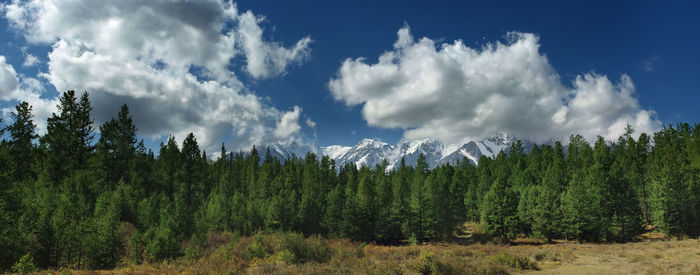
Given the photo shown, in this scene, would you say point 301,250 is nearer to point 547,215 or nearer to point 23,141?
point 23,141

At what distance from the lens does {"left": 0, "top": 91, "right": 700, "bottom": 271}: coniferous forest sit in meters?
17.6

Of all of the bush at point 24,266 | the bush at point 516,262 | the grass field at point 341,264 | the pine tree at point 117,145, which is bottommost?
the bush at point 516,262

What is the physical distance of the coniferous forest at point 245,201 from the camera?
17.6 metres

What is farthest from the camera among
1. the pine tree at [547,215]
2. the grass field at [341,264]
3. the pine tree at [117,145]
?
the pine tree at [547,215]

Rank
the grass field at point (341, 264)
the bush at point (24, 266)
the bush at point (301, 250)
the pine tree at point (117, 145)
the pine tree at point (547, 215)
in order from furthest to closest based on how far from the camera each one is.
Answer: the pine tree at point (547, 215)
the pine tree at point (117, 145)
the bush at point (301, 250)
the grass field at point (341, 264)
the bush at point (24, 266)

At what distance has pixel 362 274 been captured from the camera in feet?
49.9

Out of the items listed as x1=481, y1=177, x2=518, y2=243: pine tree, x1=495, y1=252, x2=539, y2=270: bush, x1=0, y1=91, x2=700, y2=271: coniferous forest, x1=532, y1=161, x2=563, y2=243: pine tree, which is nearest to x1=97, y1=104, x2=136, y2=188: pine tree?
x1=0, y1=91, x2=700, y2=271: coniferous forest

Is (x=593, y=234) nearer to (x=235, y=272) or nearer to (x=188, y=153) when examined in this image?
(x=235, y=272)

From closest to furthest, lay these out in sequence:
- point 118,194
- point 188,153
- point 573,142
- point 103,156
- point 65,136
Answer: point 118,194 < point 65,136 < point 103,156 < point 188,153 < point 573,142

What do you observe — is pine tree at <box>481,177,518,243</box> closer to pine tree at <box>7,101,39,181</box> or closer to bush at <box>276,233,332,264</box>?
bush at <box>276,233,332,264</box>

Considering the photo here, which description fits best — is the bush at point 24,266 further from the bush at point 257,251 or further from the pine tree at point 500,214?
the pine tree at point 500,214

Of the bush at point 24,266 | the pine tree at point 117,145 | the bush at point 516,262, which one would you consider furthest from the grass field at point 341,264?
the pine tree at point 117,145

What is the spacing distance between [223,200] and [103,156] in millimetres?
21021

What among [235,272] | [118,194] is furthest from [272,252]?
[118,194]
